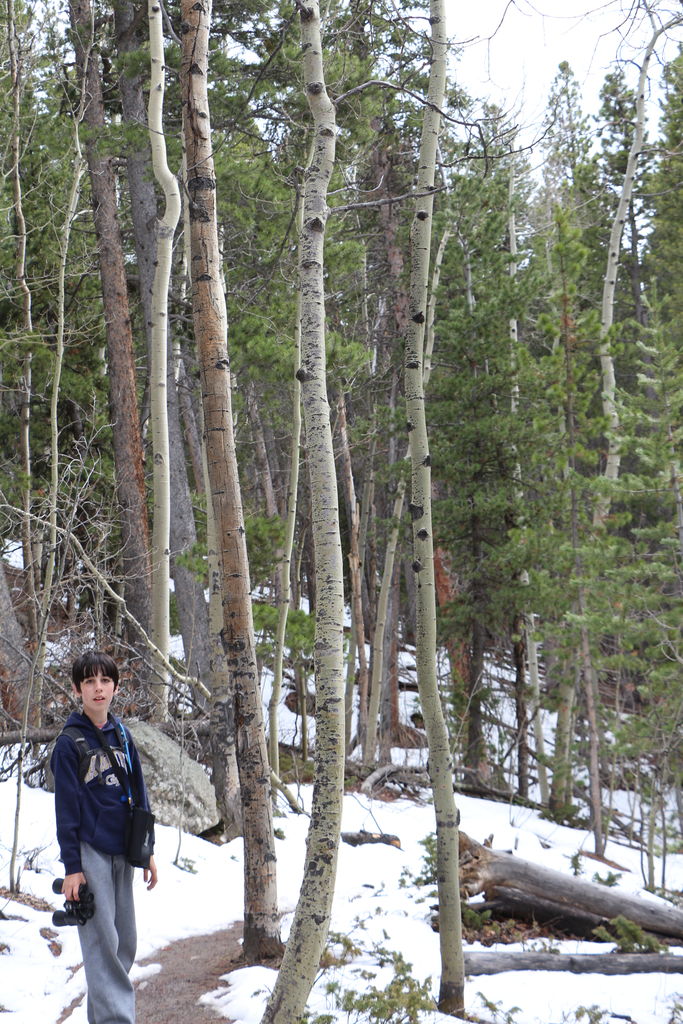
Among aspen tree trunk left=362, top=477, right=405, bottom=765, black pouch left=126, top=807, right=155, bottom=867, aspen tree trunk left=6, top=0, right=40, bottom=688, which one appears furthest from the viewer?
aspen tree trunk left=362, top=477, right=405, bottom=765

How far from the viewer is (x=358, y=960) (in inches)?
218

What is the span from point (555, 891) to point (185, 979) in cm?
340

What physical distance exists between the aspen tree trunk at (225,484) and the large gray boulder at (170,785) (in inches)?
113

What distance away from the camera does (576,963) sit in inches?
227

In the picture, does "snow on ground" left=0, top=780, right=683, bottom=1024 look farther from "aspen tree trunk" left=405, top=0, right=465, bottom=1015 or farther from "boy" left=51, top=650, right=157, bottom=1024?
"boy" left=51, top=650, right=157, bottom=1024

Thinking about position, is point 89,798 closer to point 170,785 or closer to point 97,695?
point 97,695

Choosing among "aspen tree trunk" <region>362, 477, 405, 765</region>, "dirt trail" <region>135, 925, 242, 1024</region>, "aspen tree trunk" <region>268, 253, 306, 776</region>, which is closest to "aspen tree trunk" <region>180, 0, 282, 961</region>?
"dirt trail" <region>135, 925, 242, 1024</region>

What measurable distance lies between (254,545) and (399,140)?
9.26 m

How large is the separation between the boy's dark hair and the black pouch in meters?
0.58

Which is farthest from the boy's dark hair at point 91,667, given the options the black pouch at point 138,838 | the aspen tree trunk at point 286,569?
the aspen tree trunk at point 286,569

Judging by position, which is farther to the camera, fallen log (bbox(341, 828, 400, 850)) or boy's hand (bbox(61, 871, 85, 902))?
fallen log (bbox(341, 828, 400, 850))

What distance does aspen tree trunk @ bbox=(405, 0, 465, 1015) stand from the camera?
15.6ft

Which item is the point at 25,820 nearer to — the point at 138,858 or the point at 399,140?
the point at 138,858

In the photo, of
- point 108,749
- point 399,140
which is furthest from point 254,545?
point 399,140
